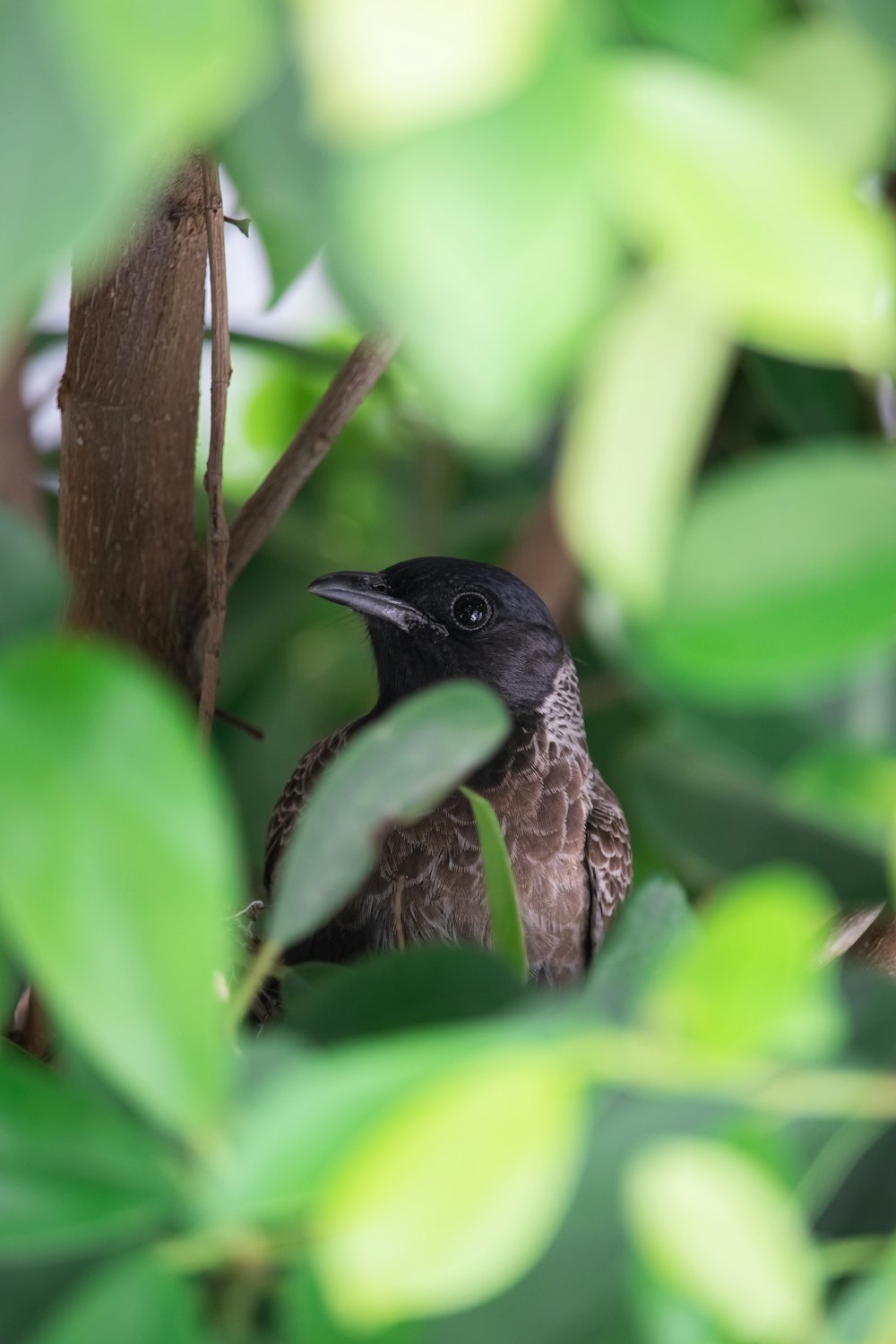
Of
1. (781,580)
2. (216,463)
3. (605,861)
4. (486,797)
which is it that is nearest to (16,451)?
(216,463)

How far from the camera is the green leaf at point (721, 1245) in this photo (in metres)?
0.32

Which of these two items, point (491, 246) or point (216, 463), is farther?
point (216, 463)

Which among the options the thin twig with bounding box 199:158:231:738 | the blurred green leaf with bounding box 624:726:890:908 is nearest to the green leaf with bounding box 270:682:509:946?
the blurred green leaf with bounding box 624:726:890:908

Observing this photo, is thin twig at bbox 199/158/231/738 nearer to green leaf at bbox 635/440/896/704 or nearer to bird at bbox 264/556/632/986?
bird at bbox 264/556/632/986

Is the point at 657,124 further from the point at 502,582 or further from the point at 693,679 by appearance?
the point at 502,582

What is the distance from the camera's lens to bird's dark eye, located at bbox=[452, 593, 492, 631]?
2016mm

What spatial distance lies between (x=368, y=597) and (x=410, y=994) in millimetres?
1314

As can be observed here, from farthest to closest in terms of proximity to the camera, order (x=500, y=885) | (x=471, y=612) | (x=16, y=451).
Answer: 1. (x=471, y=612)
2. (x=16, y=451)
3. (x=500, y=885)

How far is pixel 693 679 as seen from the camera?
37cm

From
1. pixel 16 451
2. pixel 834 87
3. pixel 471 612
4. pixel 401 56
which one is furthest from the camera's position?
pixel 471 612

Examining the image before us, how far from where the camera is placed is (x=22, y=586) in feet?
1.52

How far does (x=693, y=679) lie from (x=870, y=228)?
0.12 metres

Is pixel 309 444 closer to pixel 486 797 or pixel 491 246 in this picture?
pixel 486 797

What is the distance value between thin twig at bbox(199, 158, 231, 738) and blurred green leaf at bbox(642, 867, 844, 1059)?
2.99 feet
